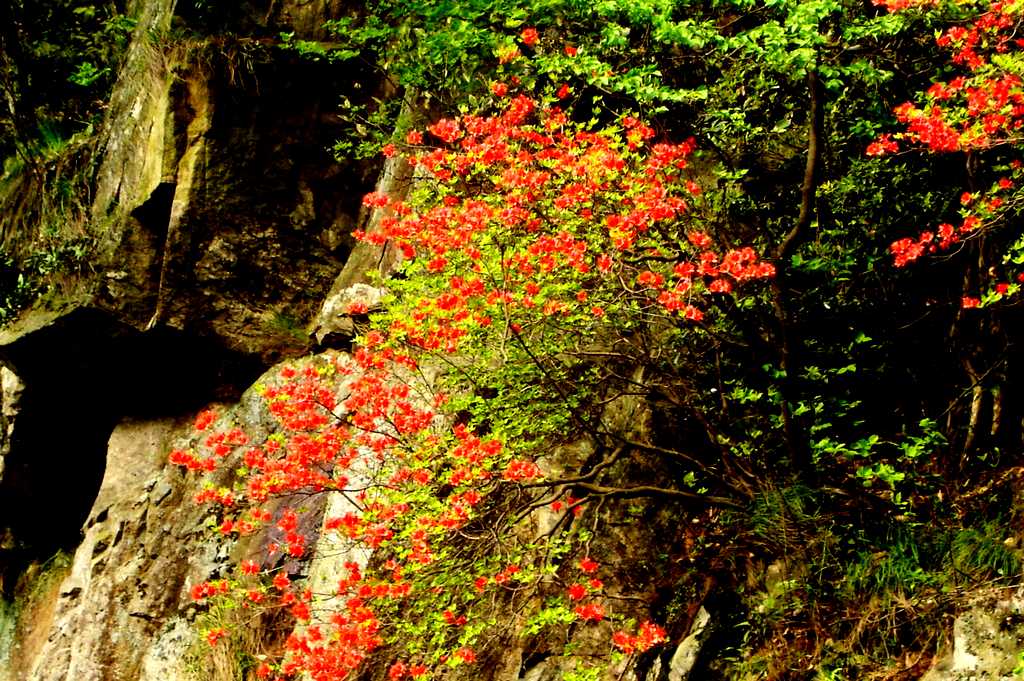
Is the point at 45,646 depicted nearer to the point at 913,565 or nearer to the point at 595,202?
the point at 595,202

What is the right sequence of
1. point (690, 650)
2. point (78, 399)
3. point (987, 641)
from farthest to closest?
point (78, 399)
point (690, 650)
point (987, 641)

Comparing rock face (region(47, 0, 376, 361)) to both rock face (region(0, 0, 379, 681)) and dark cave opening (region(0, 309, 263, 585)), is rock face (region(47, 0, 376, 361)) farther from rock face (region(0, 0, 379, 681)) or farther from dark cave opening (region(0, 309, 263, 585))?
dark cave opening (region(0, 309, 263, 585))

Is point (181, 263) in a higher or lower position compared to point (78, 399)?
higher

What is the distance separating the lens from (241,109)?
380 inches

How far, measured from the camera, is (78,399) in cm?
1050

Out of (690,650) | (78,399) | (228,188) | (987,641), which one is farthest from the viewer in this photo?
(78,399)

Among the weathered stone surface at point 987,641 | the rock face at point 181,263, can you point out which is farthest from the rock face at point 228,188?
the weathered stone surface at point 987,641

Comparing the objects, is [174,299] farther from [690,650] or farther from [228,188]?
[690,650]

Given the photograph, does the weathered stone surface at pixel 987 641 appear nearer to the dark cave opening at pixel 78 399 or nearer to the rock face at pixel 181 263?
the rock face at pixel 181 263

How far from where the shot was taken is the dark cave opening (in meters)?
9.87

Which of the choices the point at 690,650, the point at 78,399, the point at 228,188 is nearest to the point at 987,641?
the point at 690,650

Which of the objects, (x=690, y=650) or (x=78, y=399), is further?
(x=78, y=399)

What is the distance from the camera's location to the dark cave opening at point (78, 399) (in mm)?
9867

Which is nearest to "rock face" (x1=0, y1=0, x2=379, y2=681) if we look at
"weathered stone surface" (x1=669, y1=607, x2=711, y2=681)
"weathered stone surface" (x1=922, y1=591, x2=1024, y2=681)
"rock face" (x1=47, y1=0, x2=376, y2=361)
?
"rock face" (x1=47, y1=0, x2=376, y2=361)
